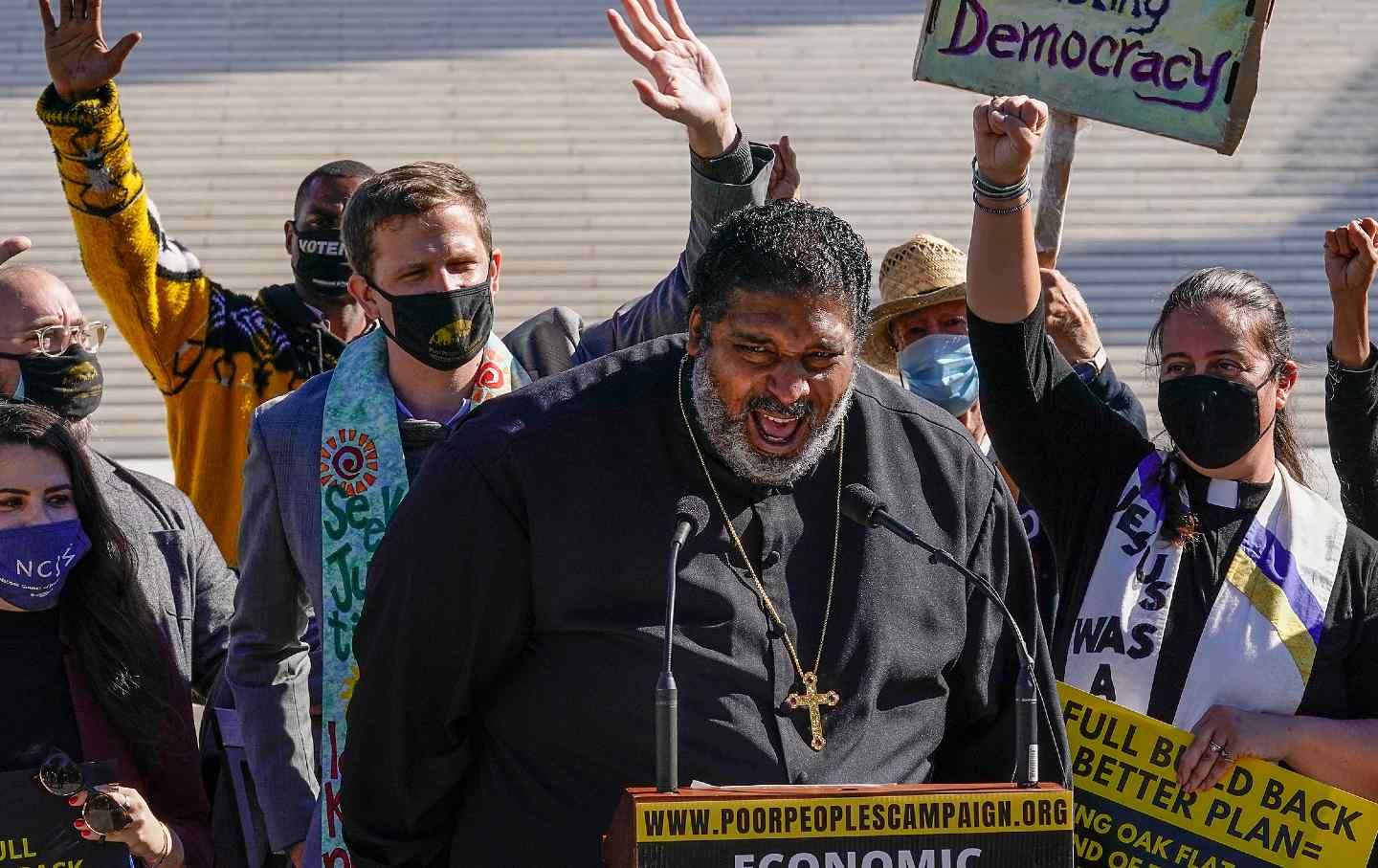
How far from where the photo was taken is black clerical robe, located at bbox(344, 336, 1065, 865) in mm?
2877

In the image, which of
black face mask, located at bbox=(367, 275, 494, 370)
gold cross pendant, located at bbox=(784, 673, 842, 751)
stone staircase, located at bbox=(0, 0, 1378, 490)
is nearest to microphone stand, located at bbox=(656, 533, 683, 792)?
gold cross pendant, located at bbox=(784, 673, 842, 751)

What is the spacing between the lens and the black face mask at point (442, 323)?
11.9 ft

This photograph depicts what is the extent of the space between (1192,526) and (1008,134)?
0.86 metres

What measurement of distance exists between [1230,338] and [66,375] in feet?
9.01

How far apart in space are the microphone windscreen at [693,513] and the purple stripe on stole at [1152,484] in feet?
3.91

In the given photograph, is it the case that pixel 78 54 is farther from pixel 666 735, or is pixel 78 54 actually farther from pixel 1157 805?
pixel 1157 805

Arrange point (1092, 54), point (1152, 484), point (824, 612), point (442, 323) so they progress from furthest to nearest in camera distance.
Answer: point (1092, 54) → point (1152, 484) → point (442, 323) → point (824, 612)

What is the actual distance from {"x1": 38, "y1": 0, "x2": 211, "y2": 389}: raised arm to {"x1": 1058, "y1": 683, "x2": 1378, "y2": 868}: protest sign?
2.65 m

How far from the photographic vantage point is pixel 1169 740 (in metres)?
3.40

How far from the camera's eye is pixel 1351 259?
3.85 m

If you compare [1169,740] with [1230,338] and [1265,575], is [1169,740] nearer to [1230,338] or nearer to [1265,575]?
[1265,575]

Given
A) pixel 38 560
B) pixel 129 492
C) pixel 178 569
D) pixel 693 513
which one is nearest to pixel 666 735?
pixel 693 513

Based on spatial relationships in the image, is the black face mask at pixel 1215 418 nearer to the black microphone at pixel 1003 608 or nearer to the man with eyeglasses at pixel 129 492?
the black microphone at pixel 1003 608

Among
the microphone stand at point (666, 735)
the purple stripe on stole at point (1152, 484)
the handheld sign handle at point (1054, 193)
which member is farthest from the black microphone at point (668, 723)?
the handheld sign handle at point (1054, 193)
